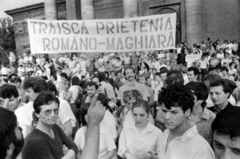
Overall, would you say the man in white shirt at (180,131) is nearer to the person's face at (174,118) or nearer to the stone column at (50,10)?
the person's face at (174,118)

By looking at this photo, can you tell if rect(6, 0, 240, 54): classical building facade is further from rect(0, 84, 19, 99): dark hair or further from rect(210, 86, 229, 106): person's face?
rect(0, 84, 19, 99): dark hair

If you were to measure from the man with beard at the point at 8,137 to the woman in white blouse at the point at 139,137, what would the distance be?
6.13 ft

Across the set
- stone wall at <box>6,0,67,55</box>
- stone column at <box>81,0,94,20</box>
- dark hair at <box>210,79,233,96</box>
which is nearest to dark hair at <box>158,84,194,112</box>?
dark hair at <box>210,79,233,96</box>

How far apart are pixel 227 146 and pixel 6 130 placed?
4.79 ft

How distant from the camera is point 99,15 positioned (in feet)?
89.1

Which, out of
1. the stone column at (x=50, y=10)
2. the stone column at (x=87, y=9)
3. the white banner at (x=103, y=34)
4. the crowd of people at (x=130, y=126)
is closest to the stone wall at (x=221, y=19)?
the stone column at (x=87, y=9)

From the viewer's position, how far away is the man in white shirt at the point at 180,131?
2.15m

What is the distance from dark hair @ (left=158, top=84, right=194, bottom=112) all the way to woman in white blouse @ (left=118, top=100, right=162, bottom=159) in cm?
85

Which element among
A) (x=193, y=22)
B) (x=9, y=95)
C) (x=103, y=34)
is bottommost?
(x=9, y=95)

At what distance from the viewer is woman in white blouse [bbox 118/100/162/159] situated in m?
3.19

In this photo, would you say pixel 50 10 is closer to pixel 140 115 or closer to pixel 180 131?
pixel 140 115

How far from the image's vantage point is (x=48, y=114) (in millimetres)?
2562

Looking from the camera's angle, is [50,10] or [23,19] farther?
[23,19]

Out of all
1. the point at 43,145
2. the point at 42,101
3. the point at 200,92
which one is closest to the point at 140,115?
the point at 200,92
